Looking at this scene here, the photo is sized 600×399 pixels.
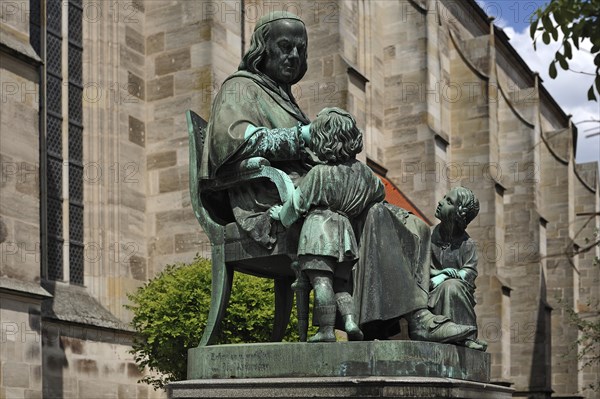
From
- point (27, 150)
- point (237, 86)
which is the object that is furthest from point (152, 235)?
point (237, 86)

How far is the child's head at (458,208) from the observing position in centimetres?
642

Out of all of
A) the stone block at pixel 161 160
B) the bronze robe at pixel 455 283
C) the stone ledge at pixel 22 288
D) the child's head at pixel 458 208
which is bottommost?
the bronze robe at pixel 455 283

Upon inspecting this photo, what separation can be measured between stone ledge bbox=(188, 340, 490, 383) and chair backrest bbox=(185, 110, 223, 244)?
693 mm

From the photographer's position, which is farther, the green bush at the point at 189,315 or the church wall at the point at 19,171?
the church wall at the point at 19,171

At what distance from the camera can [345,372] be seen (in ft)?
16.9

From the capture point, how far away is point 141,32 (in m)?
19.3

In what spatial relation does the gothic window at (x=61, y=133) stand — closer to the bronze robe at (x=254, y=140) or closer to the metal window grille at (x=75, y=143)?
the metal window grille at (x=75, y=143)

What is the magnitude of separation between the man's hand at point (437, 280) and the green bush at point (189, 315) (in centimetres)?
706

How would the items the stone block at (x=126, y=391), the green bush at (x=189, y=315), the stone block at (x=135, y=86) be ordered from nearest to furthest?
the green bush at (x=189, y=315) < the stone block at (x=126, y=391) < the stone block at (x=135, y=86)

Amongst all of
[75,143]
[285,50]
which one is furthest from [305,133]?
[75,143]

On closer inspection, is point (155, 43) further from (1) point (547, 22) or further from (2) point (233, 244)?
(1) point (547, 22)

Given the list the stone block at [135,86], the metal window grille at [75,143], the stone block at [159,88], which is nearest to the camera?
the metal window grille at [75,143]

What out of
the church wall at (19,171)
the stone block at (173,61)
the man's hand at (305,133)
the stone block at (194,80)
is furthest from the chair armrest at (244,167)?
the stone block at (173,61)

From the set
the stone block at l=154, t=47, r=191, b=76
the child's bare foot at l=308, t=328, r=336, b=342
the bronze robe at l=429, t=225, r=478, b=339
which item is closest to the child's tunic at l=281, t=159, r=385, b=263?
the child's bare foot at l=308, t=328, r=336, b=342
